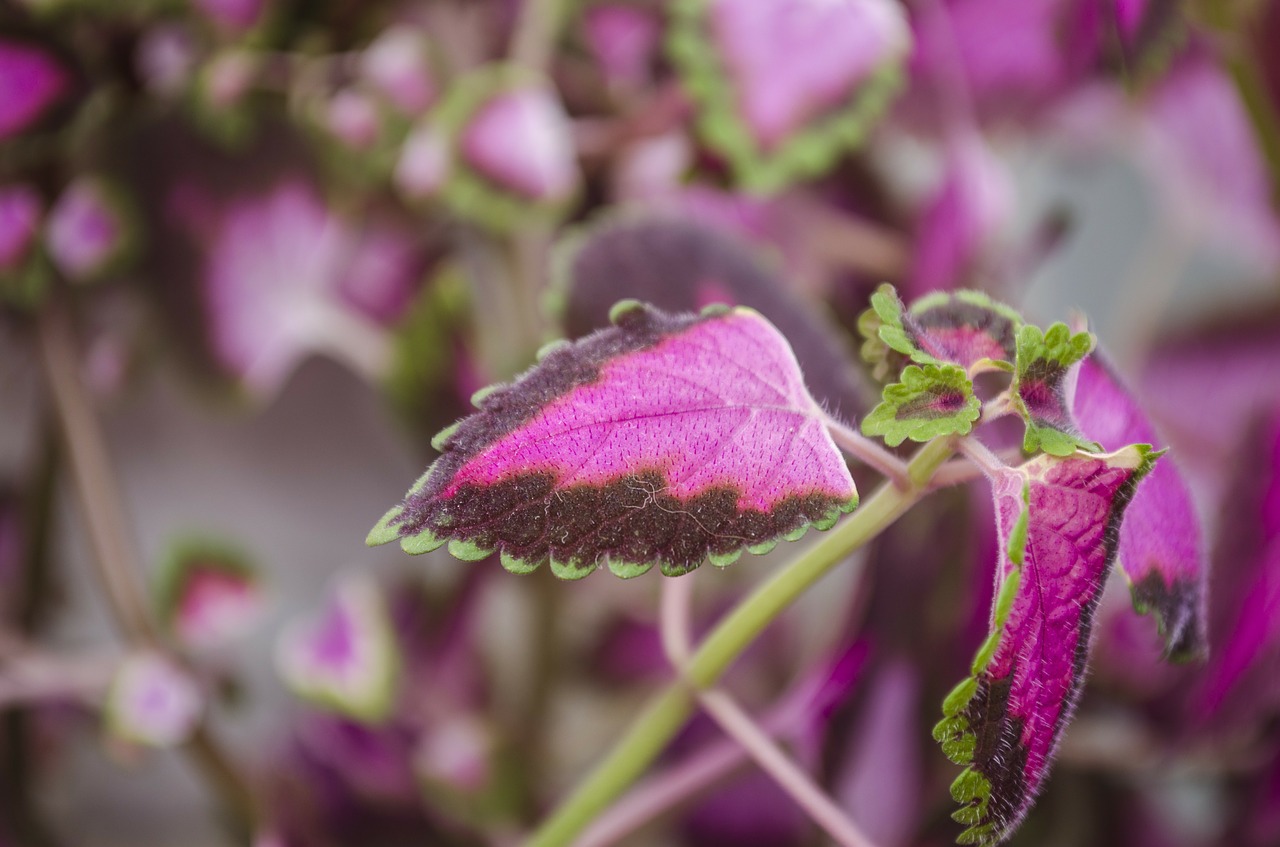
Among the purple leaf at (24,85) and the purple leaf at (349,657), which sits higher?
the purple leaf at (24,85)

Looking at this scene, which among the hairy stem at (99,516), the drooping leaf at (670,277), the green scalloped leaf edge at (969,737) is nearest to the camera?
the green scalloped leaf edge at (969,737)

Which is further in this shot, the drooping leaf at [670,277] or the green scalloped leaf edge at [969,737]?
the drooping leaf at [670,277]

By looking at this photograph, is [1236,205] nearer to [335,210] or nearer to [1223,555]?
[1223,555]

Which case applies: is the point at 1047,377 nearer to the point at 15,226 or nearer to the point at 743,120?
the point at 743,120

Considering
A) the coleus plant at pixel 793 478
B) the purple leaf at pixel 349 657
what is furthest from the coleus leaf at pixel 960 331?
the purple leaf at pixel 349 657

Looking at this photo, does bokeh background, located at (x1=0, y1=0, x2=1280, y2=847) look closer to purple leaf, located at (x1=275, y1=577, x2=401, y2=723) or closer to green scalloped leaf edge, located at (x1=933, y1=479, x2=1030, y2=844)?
purple leaf, located at (x1=275, y1=577, x2=401, y2=723)

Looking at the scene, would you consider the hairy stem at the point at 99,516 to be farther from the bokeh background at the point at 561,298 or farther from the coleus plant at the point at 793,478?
the coleus plant at the point at 793,478
